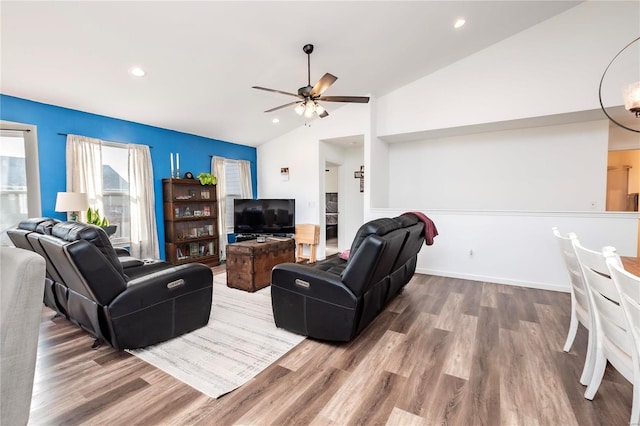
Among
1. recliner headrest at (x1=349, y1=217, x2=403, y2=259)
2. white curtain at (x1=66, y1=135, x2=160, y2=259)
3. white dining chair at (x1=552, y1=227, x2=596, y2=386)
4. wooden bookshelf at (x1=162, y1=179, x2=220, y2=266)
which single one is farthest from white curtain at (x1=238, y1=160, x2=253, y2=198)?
white dining chair at (x1=552, y1=227, x2=596, y2=386)

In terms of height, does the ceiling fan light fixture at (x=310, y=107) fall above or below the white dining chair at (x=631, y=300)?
above

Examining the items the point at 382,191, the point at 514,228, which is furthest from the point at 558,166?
the point at 382,191

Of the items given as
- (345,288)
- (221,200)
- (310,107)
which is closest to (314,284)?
(345,288)

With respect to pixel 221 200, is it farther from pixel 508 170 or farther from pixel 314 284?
pixel 508 170

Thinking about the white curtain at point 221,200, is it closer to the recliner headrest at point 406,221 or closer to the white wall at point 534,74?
the white wall at point 534,74

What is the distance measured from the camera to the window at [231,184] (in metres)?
6.00

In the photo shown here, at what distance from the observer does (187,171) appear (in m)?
5.29

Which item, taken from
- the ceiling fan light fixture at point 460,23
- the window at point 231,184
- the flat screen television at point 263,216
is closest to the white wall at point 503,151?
the flat screen television at point 263,216

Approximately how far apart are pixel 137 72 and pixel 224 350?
127 inches

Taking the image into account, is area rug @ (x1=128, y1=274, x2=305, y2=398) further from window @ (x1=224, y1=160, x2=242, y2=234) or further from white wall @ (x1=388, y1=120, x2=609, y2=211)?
white wall @ (x1=388, y1=120, x2=609, y2=211)

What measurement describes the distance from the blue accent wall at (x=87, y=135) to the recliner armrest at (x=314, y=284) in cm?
339

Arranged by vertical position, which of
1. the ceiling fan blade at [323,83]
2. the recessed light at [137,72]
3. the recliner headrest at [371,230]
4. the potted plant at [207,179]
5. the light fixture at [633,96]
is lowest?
the recliner headrest at [371,230]

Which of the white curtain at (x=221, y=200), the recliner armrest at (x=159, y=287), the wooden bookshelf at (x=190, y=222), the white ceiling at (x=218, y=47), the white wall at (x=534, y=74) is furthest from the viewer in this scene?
the white curtain at (x=221, y=200)

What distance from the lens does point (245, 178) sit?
6281mm
